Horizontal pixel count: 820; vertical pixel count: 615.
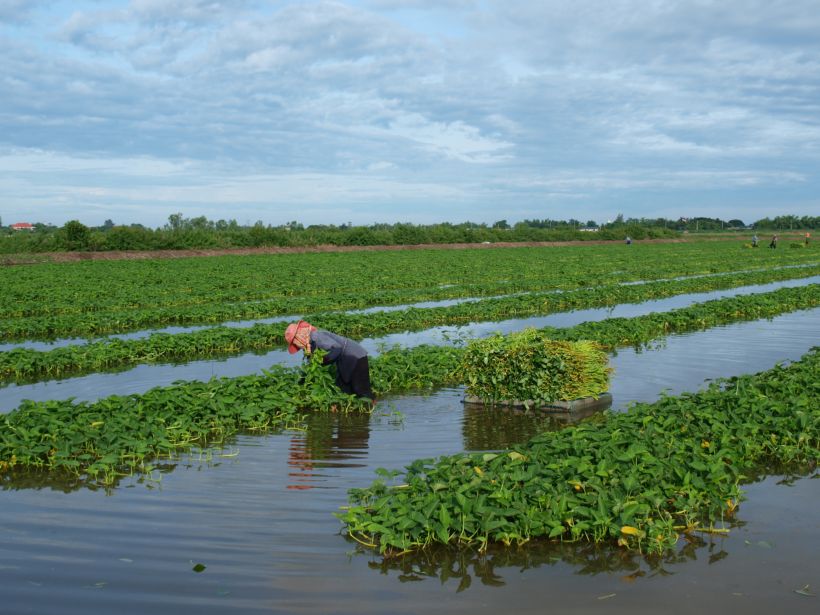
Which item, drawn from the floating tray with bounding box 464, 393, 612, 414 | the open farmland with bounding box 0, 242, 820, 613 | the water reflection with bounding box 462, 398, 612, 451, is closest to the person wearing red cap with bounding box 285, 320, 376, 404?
the open farmland with bounding box 0, 242, 820, 613

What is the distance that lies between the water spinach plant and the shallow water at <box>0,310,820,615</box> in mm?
177

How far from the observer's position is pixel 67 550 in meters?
5.70

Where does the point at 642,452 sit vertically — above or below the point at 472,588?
Result: above

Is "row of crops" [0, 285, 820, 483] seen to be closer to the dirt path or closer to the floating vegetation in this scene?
the floating vegetation

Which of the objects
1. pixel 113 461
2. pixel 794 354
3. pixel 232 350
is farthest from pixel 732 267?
pixel 113 461

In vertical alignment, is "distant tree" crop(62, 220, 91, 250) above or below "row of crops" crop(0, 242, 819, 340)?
above

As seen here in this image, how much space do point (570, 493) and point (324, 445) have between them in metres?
3.50

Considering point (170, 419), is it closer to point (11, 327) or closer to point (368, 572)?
point (368, 572)

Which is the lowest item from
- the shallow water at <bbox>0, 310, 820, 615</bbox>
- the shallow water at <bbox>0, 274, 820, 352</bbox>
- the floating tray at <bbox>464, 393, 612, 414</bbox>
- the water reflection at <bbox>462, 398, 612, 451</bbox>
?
the shallow water at <bbox>0, 310, 820, 615</bbox>

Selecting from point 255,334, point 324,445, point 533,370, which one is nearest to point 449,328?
point 255,334

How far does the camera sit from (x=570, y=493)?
5.87m

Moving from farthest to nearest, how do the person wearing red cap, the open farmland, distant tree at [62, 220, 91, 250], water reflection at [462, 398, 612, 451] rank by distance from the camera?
1. distant tree at [62, 220, 91, 250]
2. the person wearing red cap
3. water reflection at [462, 398, 612, 451]
4. the open farmland

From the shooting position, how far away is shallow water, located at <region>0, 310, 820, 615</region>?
15.9 ft

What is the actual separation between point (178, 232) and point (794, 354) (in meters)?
50.6
